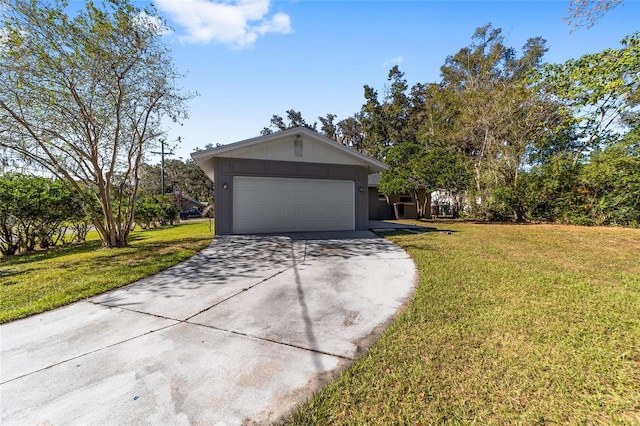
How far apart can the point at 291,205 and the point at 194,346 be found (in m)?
7.27

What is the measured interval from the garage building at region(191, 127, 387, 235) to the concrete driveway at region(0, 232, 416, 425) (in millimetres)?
4569

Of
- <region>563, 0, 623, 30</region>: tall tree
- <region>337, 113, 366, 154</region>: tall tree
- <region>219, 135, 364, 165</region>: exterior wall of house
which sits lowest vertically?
<region>219, 135, 364, 165</region>: exterior wall of house

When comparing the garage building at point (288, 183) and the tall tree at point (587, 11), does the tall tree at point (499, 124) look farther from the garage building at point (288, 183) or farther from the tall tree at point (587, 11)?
the garage building at point (288, 183)

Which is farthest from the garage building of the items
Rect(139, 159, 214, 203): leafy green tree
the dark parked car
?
Rect(139, 159, 214, 203): leafy green tree

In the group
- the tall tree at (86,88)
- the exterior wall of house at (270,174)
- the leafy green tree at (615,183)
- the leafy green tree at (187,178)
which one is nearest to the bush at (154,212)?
the tall tree at (86,88)

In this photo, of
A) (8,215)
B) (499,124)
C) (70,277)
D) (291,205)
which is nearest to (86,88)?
(8,215)

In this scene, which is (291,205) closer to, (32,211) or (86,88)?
(86,88)

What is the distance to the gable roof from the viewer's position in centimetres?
826

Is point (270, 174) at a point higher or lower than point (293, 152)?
lower

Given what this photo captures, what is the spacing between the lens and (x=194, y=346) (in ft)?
7.82

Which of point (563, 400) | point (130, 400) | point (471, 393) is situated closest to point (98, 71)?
point (130, 400)

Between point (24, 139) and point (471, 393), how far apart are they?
10.8 meters

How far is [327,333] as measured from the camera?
103 inches

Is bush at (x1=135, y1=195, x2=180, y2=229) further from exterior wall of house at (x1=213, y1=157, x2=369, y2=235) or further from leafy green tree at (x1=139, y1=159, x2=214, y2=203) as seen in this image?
leafy green tree at (x1=139, y1=159, x2=214, y2=203)
